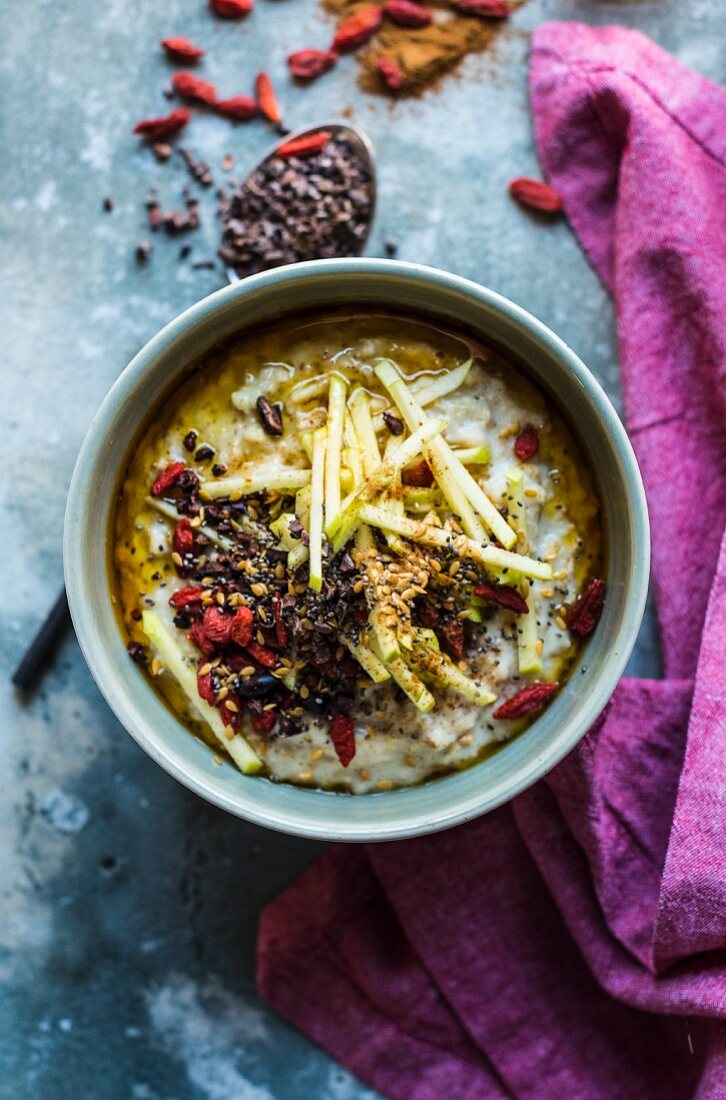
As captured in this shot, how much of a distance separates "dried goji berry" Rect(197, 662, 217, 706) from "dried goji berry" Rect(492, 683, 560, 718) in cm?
64

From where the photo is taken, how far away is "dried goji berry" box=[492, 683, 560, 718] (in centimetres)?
235

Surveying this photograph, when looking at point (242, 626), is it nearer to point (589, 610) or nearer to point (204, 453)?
point (204, 453)

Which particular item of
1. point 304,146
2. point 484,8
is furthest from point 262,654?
point 484,8

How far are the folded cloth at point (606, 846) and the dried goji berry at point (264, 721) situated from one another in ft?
2.47

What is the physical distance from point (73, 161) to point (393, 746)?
1913 millimetres

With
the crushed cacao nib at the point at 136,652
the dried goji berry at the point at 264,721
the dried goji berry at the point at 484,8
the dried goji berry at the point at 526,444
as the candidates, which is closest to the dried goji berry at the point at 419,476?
the dried goji berry at the point at 526,444

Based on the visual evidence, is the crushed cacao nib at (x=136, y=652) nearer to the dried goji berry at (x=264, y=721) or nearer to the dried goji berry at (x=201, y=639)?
the dried goji berry at (x=201, y=639)

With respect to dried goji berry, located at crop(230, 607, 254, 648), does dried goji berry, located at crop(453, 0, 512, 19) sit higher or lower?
higher

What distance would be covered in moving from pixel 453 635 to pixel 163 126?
1.71 m

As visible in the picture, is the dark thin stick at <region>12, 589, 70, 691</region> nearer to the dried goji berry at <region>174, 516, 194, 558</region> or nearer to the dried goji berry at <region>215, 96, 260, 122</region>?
the dried goji berry at <region>174, 516, 194, 558</region>

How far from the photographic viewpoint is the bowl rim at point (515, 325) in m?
→ 2.21

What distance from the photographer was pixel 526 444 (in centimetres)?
239

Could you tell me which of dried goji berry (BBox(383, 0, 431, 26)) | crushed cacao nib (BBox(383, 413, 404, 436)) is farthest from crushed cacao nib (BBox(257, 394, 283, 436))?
dried goji berry (BBox(383, 0, 431, 26))

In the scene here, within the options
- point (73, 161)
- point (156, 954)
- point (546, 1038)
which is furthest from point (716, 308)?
point (156, 954)
